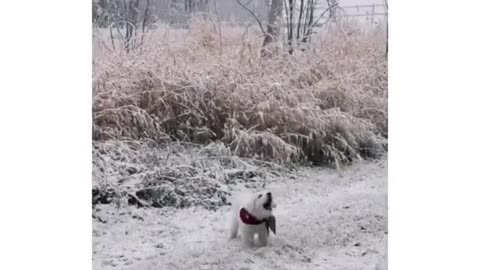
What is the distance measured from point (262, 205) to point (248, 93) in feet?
1.61

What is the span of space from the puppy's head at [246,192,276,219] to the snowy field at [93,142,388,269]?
0.12ft

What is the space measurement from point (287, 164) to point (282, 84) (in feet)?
1.16

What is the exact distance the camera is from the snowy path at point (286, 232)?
2746mm

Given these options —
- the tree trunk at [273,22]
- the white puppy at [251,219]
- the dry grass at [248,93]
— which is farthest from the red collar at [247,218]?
the tree trunk at [273,22]

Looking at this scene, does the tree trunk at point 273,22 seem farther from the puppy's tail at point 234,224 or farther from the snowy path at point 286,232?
the puppy's tail at point 234,224

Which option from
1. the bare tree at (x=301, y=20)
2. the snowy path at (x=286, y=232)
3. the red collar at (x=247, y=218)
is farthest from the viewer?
the bare tree at (x=301, y=20)

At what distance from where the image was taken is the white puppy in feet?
9.36

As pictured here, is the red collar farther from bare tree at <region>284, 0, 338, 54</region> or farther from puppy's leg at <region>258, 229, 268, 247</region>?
bare tree at <region>284, 0, 338, 54</region>

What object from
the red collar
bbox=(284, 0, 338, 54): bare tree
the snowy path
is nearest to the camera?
the snowy path

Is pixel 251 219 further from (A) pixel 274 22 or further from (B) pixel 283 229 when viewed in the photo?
(A) pixel 274 22

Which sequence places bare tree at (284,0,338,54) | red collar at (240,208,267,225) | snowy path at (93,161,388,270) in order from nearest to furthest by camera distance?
snowy path at (93,161,388,270) < red collar at (240,208,267,225) < bare tree at (284,0,338,54)

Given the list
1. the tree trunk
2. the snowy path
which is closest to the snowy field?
the snowy path
